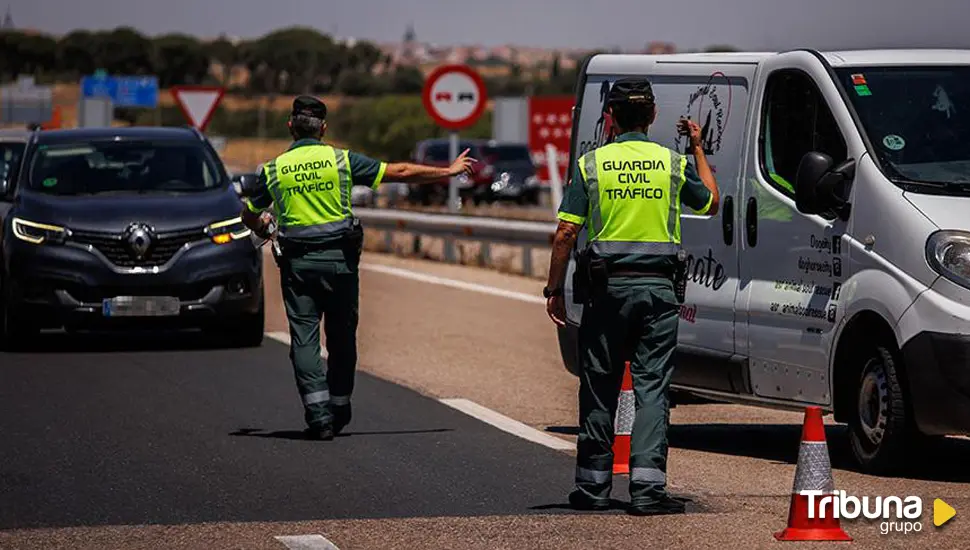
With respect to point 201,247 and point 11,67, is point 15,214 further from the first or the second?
point 11,67

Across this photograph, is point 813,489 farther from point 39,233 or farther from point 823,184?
point 39,233

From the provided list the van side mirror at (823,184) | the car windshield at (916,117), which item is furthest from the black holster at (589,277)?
the car windshield at (916,117)

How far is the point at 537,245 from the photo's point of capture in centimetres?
2431

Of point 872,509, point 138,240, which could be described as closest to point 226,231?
point 138,240

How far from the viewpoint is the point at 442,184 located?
45906 mm

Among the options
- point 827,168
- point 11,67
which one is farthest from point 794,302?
point 11,67

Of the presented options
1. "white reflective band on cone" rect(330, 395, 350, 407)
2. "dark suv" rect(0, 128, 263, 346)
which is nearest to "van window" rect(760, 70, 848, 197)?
"white reflective band on cone" rect(330, 395, 350, 407)

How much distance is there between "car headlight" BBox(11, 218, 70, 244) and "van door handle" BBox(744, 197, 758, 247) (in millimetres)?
6835

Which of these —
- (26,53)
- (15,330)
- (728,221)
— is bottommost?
(26,53)

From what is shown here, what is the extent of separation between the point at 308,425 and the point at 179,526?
2880 mm

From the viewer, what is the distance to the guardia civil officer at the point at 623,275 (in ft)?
28.9

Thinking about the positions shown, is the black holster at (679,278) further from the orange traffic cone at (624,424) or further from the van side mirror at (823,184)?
the van side mirror at (823,184)

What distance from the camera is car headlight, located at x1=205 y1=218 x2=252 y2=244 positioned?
16.3 m

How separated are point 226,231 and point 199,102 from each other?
15000 millimetres
